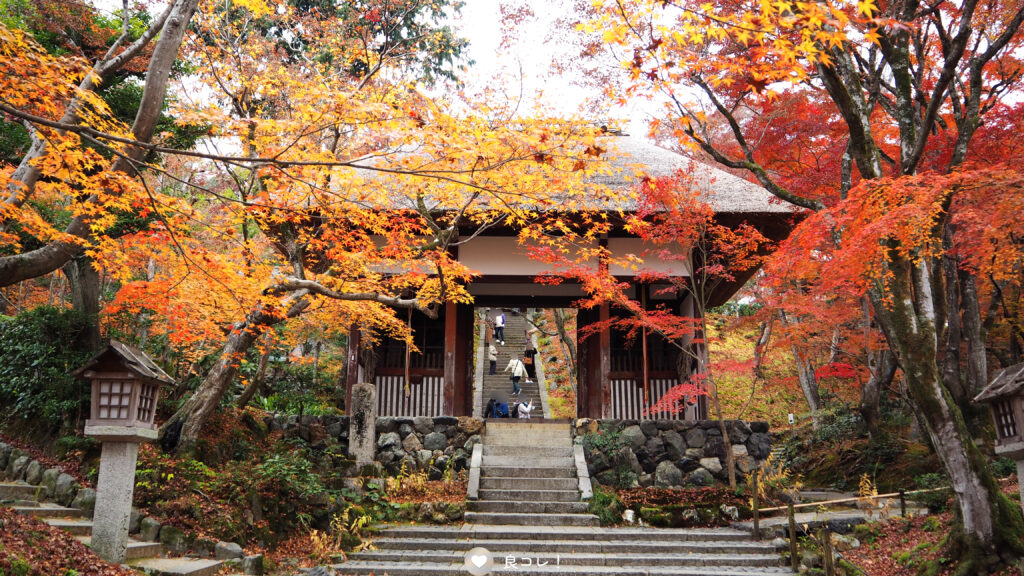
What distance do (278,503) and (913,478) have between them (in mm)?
10063

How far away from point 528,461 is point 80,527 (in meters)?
6.16

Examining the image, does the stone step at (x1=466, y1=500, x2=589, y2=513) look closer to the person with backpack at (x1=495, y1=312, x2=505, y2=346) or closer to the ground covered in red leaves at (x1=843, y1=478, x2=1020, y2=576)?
the ground covered in red leaves at (x1=843, y1=478, x2=1020, y2=576)

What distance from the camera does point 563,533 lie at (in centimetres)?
833

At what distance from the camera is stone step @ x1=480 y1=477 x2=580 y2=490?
9844 mm

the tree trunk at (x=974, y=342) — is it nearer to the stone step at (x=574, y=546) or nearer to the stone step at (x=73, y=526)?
the stone step at (x=574, y=546)

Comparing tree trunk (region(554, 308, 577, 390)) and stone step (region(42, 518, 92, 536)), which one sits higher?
tree trunk (region(554, 308, 577, 390))

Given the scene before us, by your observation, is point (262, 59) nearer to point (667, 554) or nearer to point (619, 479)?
point (619, 479)

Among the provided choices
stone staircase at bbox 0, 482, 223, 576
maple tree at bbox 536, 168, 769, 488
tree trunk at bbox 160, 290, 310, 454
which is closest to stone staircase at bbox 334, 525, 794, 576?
stone staircase at bbox 0, 482, 223, 576

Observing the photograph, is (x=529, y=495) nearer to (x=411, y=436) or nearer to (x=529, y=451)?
(x=529, y=451)

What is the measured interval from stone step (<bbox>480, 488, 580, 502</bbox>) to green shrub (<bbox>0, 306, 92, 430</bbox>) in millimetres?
5681

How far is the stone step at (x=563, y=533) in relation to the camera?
27.2ft

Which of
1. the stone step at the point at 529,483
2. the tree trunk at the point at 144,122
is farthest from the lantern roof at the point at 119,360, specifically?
the stone step at the point at 529,483

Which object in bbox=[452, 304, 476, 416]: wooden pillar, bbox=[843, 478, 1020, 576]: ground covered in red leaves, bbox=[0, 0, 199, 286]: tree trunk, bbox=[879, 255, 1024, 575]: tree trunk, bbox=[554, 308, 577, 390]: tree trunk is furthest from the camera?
bbox=[554, 308, 577, 390]: tree trunk

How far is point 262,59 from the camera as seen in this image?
484 inches
